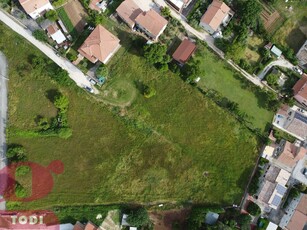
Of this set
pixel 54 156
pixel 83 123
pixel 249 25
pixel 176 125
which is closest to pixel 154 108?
pixel 176 125

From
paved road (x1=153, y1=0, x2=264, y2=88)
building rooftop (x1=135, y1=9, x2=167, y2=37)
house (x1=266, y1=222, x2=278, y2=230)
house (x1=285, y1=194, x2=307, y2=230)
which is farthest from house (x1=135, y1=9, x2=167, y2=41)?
house (x1=285, y1=194, x2=307, y2=230)

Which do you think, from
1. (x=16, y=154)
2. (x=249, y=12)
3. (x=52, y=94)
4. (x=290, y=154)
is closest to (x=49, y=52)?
(x=52, y=94)

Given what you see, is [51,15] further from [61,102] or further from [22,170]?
[22,170]

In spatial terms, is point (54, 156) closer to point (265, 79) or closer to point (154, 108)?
point (154, 108)

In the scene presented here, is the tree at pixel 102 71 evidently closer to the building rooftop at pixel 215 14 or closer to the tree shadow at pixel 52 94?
the tree shadow at pixel 52 94

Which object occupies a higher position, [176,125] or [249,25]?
[249,25]

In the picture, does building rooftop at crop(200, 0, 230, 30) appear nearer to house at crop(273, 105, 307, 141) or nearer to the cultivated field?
house at crop(273, 105, 307, 141)
